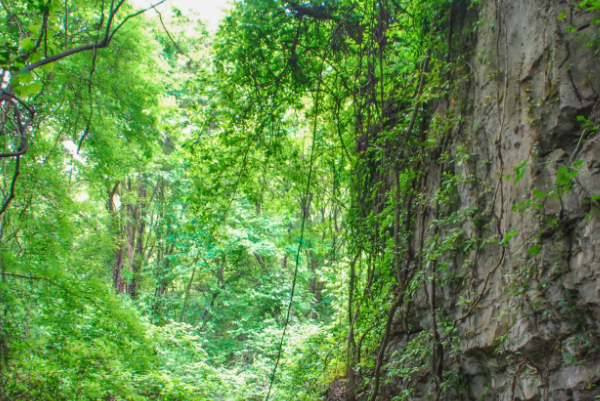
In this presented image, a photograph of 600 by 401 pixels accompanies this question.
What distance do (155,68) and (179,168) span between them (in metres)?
3.87

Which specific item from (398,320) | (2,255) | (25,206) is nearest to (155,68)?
(25,206)

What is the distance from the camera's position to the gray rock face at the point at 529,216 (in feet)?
6.48

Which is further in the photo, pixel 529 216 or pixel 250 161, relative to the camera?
pixel 250 161

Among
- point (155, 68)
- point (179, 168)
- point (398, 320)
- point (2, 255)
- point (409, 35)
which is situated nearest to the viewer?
point (398, 320)

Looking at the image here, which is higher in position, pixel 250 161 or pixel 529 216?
pixel 250 161

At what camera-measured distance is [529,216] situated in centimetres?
226

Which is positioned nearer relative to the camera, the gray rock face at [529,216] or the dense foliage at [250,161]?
the gray rock face at [529,216]

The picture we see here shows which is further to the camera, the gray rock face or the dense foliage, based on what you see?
the dense foliage

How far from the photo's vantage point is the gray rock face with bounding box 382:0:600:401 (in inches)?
77.7

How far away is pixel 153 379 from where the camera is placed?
16.6 ft

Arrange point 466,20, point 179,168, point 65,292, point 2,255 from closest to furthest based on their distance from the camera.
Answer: point 466,20 → point 2,255 → point 65,292 → point 179,168

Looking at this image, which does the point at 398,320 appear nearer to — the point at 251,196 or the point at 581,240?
the point at 581,240

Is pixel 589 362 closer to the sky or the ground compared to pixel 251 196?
closer to the ground

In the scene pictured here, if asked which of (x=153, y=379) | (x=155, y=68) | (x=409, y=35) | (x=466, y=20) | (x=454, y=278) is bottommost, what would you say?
(x=153, y=379)
